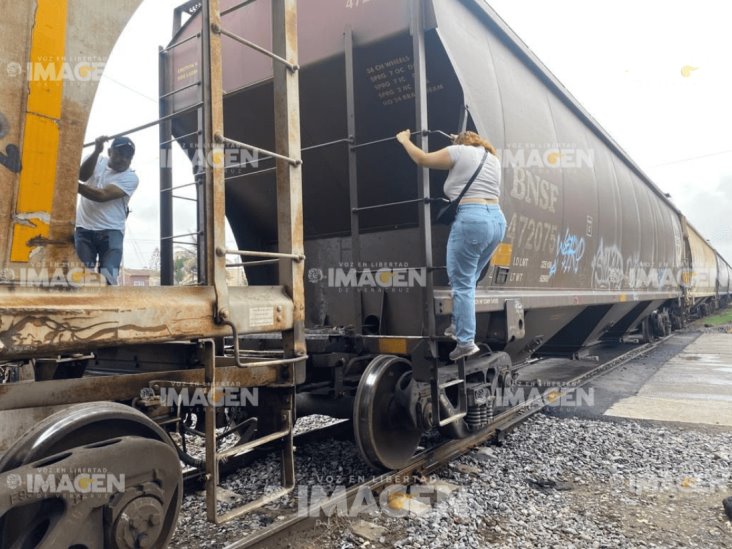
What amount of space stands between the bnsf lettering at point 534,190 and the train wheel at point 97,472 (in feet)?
11.6

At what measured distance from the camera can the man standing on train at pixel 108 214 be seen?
3.50 m

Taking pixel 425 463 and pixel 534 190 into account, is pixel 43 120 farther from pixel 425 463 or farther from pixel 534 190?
pixel 534 190

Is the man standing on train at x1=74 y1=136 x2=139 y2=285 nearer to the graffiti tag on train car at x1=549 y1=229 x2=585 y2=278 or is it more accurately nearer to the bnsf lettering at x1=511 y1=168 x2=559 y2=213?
the bnsf lettering at x1=511 y1=168 x2=559 y2=213

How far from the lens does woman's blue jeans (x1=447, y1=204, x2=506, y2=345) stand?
3.55 meters

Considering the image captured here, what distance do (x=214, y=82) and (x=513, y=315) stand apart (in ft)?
10.1

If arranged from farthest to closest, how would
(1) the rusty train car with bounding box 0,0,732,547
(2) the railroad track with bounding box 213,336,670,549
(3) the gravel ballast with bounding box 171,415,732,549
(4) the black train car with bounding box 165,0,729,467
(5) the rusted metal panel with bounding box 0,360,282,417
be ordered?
1. (4) the black train car with bounding box 165,0,729,467
2. (3) the gravel ballast with bounding box 171,415,732,549
3. (2) the railroad track with bounding box 213,336,670,549
4. (5) the rusted metal panel with bounding box 0,360,282,417
5. (1) the rusty train car with bounding box 0,0,732,547

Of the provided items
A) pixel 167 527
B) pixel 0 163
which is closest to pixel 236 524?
pixel 167 527

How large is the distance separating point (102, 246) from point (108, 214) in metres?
0.25

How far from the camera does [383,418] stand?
3807 mm

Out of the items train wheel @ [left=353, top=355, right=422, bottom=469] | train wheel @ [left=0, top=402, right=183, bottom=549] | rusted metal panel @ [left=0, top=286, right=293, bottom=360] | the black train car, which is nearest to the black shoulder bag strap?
the black train car

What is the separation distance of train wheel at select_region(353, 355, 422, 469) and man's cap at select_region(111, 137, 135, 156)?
222 centimetres

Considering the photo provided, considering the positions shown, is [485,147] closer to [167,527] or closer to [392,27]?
[392,27]

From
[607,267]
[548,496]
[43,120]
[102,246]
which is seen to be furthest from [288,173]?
[607,267]

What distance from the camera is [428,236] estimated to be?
3641mm
